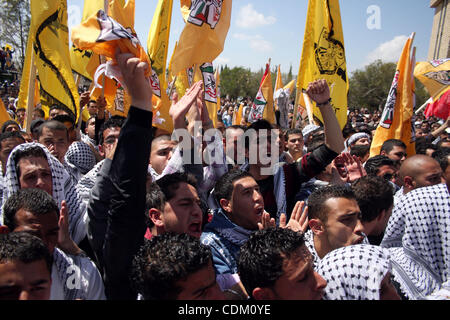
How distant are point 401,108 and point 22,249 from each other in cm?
545

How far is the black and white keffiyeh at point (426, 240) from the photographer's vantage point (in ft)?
7.21

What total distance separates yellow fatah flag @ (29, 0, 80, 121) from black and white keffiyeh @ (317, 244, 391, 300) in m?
4.49

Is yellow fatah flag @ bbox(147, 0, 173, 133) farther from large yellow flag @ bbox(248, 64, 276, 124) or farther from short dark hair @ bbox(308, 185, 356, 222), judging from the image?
short dark hair @ bbox(308, 185, 356, 222)

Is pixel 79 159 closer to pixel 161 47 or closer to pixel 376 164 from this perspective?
pixel 161 47

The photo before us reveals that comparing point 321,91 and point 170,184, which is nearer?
point 170,184

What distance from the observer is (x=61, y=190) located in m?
2.44

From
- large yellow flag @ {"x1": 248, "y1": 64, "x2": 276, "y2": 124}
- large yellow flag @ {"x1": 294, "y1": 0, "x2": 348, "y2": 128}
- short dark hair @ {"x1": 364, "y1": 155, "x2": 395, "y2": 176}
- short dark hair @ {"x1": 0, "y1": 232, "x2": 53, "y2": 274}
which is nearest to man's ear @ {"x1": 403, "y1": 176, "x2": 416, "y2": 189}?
short dark hair @ {"x1": 364, "y1": 155, "x2": 395, "y2": 176}

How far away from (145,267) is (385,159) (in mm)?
3316

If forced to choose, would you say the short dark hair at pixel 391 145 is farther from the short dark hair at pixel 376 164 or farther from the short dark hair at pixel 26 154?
the short dark hair at pixel 26 154

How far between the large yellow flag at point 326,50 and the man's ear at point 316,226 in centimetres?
324

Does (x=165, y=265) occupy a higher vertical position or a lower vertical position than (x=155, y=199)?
lower

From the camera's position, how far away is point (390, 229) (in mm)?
2506

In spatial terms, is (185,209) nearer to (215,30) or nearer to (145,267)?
(145,267)

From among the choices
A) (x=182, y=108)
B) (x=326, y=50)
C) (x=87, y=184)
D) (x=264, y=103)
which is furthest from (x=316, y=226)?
(x=264, y=103)
